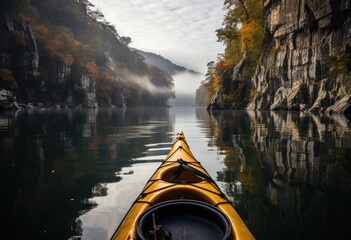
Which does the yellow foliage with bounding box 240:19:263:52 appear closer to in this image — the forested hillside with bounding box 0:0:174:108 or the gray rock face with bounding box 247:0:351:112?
the gray rock face with bounding box 247:0:351:112

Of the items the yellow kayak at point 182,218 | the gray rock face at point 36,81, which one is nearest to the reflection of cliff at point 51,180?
the yellow kayak at point 182,218

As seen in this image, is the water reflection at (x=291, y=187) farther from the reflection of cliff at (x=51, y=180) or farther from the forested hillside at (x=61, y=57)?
the forested hillside at (x=61, y=57)

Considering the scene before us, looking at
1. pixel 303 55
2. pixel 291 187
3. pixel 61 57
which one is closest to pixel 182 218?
pixel 291 187

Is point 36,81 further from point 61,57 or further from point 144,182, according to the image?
point 144,182

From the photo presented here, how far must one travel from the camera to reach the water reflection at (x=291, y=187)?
370cm

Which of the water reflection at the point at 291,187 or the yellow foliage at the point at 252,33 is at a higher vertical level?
the yellow foliage at the point at 252,33

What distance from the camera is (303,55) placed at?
30766 millimetres

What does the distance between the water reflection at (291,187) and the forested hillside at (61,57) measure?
32253mm

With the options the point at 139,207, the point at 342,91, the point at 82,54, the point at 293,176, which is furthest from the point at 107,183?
the point at 82,54

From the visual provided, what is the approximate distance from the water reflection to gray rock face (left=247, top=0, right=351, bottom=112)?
17.7m

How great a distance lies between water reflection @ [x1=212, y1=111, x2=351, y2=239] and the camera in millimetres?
3701

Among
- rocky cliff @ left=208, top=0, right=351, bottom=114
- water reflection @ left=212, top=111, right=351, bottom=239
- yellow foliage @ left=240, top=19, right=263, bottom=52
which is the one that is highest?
yellow foliage @ left=240, top=19, right=263, bottom=52

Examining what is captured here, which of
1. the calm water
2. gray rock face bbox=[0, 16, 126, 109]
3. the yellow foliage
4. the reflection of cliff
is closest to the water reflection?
the calm water

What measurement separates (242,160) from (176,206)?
4.83 m
